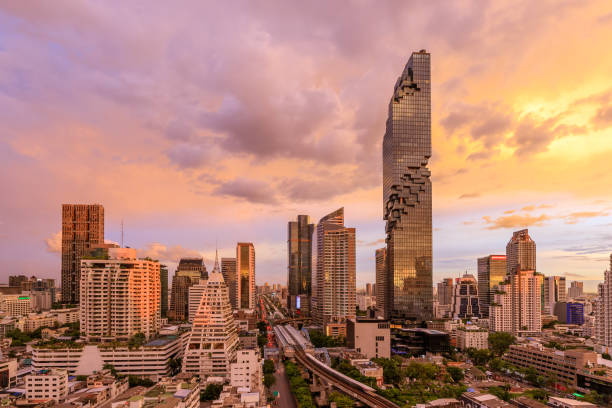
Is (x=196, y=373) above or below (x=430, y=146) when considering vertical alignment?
below

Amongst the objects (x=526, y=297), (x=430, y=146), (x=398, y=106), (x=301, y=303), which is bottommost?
(x=301, y=303)

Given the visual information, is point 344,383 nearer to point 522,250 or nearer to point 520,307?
point 520,307

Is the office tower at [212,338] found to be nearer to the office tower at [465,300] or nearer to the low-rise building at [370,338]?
the low-rise building at [370,338]

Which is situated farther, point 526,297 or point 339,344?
point 526,297

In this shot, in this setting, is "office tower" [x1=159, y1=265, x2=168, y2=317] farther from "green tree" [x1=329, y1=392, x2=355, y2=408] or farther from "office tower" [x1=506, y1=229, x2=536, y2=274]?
"office tower" [x1=506, y1=229, x2=536, y2=274]

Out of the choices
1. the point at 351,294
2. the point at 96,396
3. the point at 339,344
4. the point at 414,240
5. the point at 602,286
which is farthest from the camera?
the point at 351,294

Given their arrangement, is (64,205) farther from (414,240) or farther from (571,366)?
(571,366)

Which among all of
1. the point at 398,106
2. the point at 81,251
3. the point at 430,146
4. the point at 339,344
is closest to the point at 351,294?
the point at 339,344
